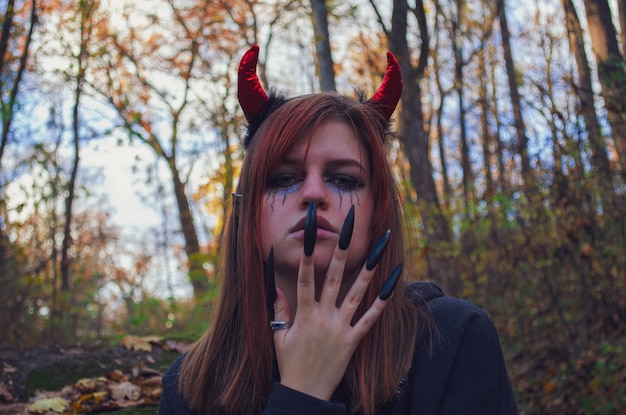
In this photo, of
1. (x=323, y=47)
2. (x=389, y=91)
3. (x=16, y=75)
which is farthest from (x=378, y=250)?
(x=16, y=75)

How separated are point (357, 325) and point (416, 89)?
5.75 meters

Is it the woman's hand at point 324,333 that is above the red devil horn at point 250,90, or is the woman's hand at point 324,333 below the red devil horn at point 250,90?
below

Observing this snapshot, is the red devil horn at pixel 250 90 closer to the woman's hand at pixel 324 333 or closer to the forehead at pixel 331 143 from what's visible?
the forehead at pixel 331 143

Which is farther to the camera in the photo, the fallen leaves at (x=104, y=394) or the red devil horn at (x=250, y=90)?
the fallen leaves at (x=104, y=394)

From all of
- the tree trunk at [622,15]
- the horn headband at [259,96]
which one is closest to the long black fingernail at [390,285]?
the horn headband at [259,96]

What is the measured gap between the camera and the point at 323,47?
4859 millimetres


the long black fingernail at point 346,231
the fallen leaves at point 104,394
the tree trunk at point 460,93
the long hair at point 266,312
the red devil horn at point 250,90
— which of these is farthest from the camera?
the tree trunk at point 460,93

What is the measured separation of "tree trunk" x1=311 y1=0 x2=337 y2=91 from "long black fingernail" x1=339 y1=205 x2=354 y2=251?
2.95 metres

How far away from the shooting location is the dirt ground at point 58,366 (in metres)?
3.50

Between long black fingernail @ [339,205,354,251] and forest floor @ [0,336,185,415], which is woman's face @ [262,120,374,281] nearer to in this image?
long black fingernail @ [339,205,354,251]

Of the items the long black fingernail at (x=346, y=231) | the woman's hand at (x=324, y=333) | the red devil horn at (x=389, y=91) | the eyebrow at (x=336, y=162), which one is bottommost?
the woman's hand at (x=324, y=333)

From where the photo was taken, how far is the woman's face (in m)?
1.91

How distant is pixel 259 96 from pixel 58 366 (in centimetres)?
242

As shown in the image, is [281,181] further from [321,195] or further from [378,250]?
[378,250]
